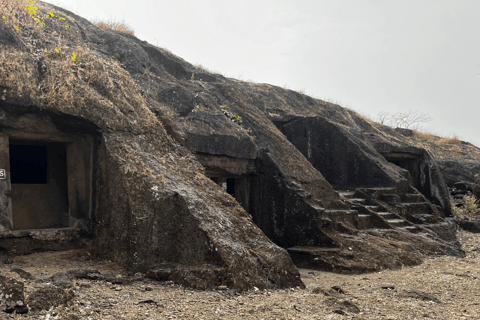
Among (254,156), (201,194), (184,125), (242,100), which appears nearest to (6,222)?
(201,194)

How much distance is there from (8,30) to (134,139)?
2.71 metres

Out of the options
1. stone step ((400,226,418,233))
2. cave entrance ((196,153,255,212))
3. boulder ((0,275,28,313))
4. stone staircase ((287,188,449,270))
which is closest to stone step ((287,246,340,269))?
stone staircase ((287,188,449,270))

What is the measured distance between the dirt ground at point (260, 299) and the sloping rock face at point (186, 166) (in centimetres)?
35

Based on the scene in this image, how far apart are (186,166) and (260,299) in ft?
9.30

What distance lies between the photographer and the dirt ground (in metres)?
3.99

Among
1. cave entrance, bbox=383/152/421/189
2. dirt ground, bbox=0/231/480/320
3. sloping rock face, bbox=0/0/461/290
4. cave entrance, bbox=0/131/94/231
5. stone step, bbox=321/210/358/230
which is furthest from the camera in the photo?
cave entrance, bbox=383/152/421/189

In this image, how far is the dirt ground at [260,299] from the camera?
3992 mm

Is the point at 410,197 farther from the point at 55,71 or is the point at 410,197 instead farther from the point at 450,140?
the point at 450,140

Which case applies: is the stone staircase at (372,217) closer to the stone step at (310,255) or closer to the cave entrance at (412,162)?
the stone step at (310,255)

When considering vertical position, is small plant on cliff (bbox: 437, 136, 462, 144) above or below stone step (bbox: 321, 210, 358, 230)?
above

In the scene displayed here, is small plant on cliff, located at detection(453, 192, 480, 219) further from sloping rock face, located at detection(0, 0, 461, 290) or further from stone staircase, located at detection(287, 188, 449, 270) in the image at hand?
sloping rock face, located at detection(0, 0, 461, 290)

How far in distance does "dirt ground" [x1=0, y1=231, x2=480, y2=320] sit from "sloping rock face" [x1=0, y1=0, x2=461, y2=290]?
1.15ft

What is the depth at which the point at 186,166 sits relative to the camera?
6.85 m

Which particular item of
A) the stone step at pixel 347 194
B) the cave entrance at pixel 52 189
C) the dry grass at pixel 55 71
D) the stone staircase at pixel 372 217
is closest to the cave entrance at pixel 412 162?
the stone staircase at pixel 372 217
